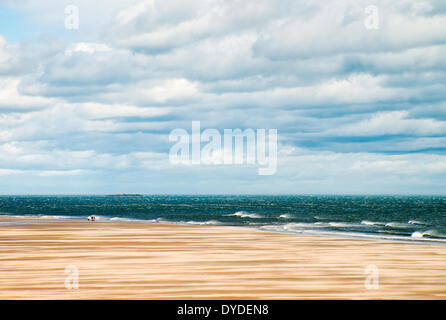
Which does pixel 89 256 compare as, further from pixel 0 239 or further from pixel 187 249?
pixel 0 239

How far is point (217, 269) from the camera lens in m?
22.0

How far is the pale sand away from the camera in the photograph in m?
17.1

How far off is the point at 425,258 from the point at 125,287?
1528 centimetres

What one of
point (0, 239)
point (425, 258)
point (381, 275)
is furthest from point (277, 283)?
point (0, 239)

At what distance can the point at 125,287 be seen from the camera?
58.2ft

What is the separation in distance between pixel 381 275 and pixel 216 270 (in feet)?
20.6

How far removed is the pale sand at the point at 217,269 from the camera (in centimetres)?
1709

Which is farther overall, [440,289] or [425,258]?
[425,258]
